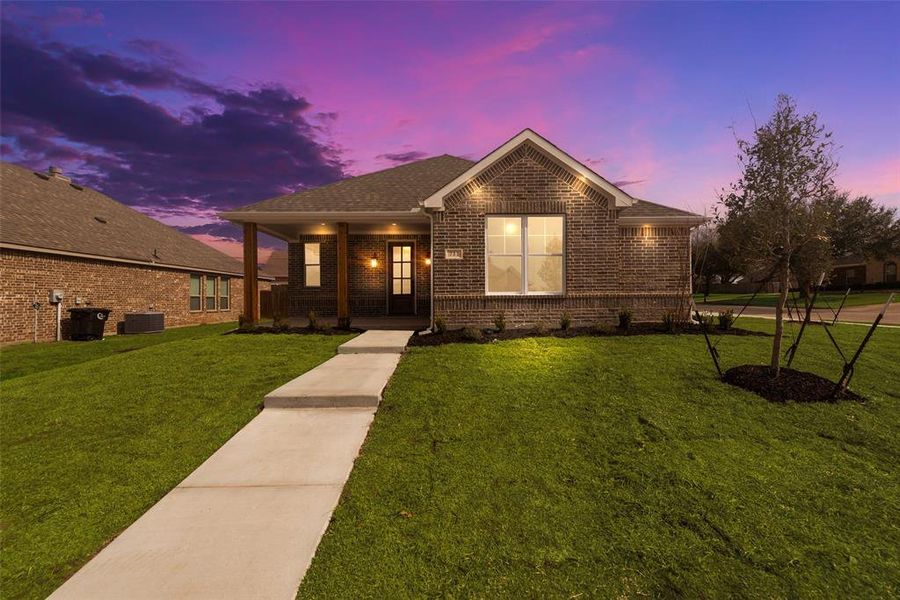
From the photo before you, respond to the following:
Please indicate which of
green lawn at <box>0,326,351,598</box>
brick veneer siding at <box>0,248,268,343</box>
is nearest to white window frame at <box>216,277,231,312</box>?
brick veneer siding at <box>0,248,268,343</box>

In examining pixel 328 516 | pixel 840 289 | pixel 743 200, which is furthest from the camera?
pixel 840 289

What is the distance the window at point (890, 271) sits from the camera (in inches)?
1754

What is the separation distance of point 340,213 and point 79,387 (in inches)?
280

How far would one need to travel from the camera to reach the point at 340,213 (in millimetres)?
11664

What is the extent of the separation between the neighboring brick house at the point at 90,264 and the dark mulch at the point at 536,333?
13036 mm

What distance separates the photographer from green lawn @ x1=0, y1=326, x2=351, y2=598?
2.76 m

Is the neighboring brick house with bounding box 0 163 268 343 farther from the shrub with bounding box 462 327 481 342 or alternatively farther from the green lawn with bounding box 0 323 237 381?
the shrub with bounding box 462 327 481 342

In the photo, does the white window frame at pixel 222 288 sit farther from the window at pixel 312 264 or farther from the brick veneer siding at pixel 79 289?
the window at pixel 312 264

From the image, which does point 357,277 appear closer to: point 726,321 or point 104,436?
point 104,436

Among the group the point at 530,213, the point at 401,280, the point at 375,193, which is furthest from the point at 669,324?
the point at 375,193

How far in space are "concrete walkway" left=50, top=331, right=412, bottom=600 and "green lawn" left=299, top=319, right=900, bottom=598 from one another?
17 cm

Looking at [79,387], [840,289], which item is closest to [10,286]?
[79,387]

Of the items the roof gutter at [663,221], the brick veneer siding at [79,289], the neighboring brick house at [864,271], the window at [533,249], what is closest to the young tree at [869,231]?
the neighboring brick house at [864,271]

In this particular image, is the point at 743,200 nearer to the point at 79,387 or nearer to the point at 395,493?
the point at 395,493
